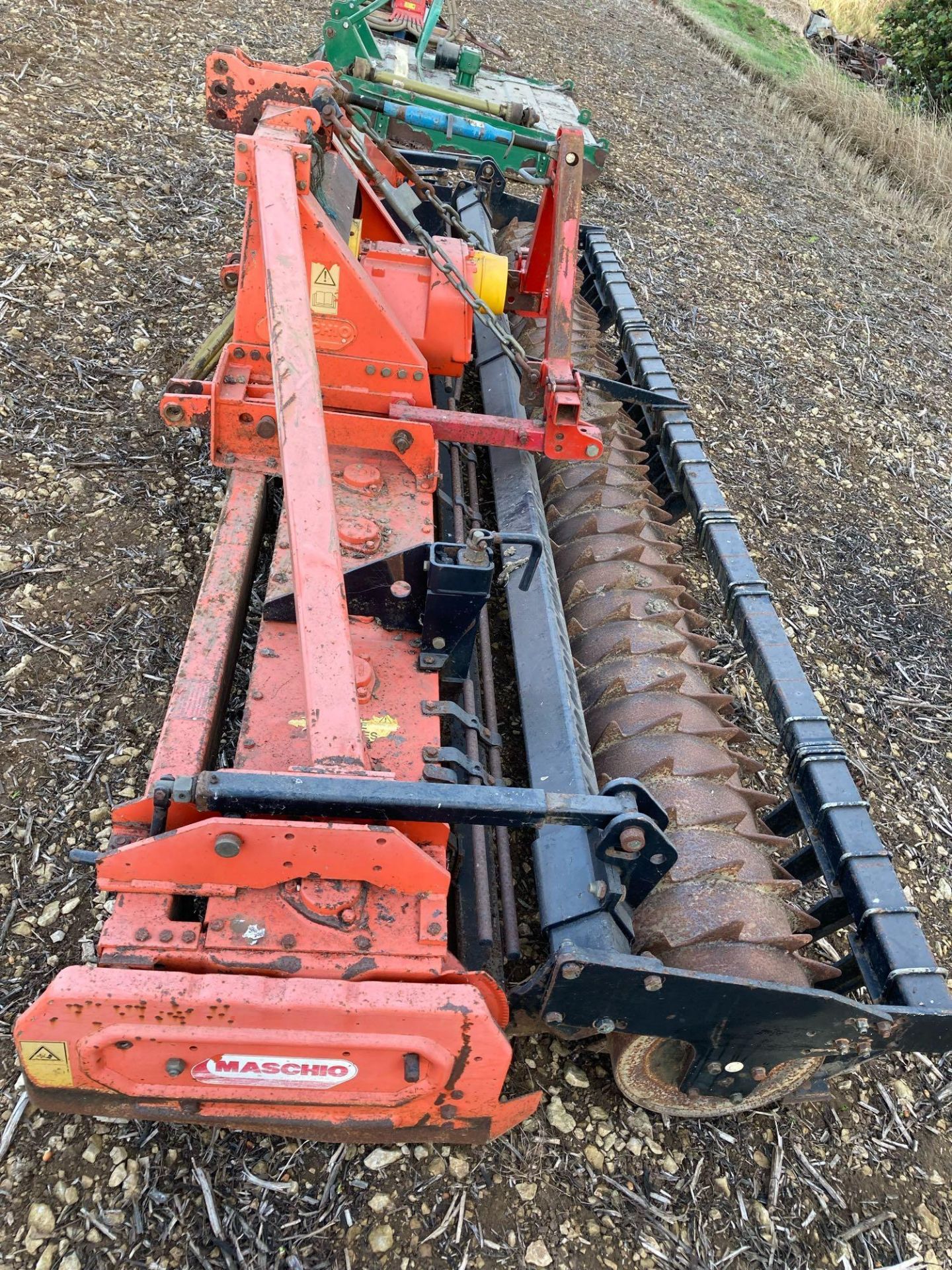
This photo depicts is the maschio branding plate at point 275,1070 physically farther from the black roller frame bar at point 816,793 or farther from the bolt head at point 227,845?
the black roller frame bar at point 816,793

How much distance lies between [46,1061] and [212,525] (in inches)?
98.8

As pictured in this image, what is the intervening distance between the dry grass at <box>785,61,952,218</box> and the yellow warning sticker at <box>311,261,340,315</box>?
376 inches

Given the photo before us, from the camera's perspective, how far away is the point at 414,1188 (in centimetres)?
230

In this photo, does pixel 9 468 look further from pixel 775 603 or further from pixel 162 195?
pixel 775 603

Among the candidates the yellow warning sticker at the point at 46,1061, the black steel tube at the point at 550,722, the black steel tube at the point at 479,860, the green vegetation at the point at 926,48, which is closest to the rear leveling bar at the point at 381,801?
the black steel tube at the point at 550,722

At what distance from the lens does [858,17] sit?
57.3 feet

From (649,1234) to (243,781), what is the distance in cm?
170

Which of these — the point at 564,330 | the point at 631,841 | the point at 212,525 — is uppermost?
the point at 564,330

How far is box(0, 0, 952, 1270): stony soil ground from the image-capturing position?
225 cm

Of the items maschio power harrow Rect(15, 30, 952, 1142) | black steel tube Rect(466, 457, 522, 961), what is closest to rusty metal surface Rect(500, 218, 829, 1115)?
maschio power harrow Rect(15, 30, 952, 1142)

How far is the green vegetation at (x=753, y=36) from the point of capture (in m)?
13.9

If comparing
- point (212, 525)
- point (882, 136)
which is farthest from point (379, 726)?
point (882, 136)

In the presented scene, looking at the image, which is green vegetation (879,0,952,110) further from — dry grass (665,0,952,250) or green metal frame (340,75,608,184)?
green metal frame (340,75,608,184)

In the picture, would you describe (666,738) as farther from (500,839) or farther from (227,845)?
(227,845)
